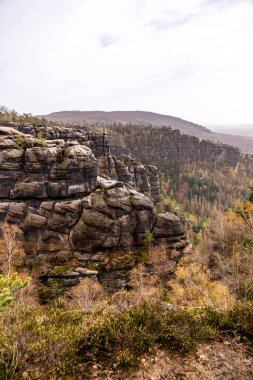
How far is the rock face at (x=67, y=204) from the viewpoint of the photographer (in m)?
45.1

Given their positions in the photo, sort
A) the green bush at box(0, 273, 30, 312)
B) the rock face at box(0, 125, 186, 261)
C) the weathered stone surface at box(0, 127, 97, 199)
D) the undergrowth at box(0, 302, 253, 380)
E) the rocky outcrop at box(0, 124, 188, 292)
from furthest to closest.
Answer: the weathered stone surface at box(0, 127, 97, 199), the rock face at box(0, 125, 186, 261), the rocky outcrop at box(0, 124, 188, 292), the green bush at box(0, 273, 30, 312), the undergrowth at box(0, 302, 253, 380)

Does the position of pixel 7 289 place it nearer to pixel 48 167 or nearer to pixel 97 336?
pixel 97 336

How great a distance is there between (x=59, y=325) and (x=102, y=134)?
103264 millimetres

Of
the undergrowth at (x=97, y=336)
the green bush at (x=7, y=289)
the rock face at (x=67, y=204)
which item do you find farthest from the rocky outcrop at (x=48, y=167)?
the undergrowth at (x=97, y=336)

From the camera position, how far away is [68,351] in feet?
23.4

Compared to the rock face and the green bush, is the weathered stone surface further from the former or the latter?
the green bush

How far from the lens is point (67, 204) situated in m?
46.5

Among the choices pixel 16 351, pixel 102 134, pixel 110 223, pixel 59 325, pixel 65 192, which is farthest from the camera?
pixel 102 134

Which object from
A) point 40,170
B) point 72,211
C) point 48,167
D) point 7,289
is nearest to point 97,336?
point 7,289

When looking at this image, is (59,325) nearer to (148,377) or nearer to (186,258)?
(148,377)

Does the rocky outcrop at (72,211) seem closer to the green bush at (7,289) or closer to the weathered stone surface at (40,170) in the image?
the weathered stone surface at (40,170)

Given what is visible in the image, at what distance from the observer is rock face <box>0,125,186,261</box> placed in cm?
4506

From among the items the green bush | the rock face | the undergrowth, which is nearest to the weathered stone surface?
the rock face

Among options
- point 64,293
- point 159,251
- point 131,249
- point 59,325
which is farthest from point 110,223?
point 59,325
